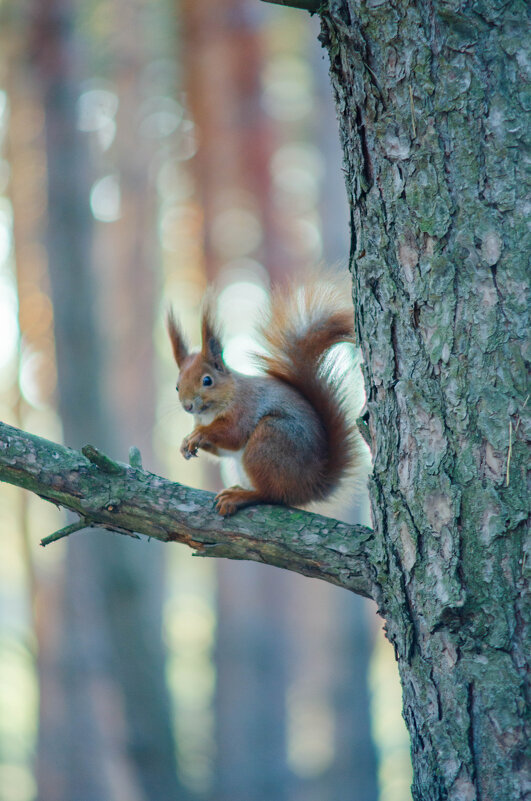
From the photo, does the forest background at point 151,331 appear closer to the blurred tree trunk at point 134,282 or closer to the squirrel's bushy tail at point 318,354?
the blurred tree trunk at point 134,282

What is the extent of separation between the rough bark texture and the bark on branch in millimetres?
224

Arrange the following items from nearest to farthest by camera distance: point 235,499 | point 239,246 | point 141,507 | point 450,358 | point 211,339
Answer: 1. point 450,358
2. point 141,507
3. point 235,499
4. point 211,339
5. point 239,246

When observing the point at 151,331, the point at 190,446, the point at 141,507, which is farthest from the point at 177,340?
the point at 151,331

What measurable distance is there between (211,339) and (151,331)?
494cm

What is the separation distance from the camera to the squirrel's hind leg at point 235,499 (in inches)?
62.0

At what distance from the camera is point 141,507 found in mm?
1516

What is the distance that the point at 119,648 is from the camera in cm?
427

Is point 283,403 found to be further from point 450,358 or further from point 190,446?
point 450,358

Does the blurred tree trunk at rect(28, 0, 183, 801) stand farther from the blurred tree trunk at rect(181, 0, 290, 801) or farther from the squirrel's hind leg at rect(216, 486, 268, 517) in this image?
the squirrel's hind leg at rect(216, 486, 268, 517)

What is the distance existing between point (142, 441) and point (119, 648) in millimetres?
2336

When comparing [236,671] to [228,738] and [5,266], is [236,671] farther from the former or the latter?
[5,266]

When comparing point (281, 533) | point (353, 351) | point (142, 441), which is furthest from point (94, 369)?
point (281, 533)

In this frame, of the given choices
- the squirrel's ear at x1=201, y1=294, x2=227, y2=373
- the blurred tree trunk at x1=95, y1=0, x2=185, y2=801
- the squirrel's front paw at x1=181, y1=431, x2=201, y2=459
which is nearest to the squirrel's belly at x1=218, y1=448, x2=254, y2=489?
the squirrel's front paw at x1=181, y1=431, x2=201, y2=459

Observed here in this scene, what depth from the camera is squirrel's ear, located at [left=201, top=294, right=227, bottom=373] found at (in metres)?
2.13
